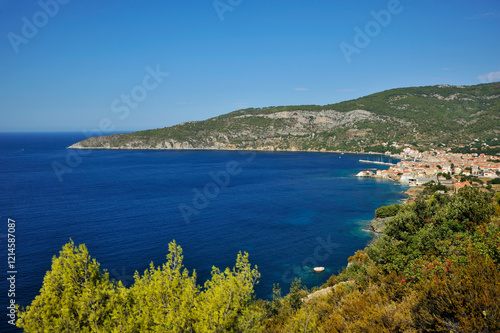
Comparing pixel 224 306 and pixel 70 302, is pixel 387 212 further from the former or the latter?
pixel 70 302

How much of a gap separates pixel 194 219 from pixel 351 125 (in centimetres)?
12282

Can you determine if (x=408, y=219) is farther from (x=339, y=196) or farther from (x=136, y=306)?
(x=339, y=196)

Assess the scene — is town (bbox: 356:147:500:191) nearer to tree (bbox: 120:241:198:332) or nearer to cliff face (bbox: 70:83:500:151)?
cliff face (bbox: 70:83:500:151)

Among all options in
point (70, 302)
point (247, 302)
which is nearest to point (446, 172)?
point (247, 302)

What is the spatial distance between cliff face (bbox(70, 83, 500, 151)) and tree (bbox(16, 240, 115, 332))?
123 m

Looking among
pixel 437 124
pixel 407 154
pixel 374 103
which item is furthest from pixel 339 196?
pixel 374 103

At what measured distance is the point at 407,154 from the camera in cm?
10144

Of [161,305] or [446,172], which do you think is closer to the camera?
[161,305]

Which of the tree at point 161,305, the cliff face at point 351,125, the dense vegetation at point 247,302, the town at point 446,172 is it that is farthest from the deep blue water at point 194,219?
the cliff face at point 351,125

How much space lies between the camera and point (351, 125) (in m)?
147

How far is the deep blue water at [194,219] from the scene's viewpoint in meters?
26.9

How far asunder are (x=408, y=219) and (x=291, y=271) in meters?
12.0

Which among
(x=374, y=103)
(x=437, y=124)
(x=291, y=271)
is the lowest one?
(x=291, y=271)

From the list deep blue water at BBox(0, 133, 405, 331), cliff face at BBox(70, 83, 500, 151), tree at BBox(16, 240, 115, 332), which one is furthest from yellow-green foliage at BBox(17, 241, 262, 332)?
cliff face at BBox(70, 83, 500, 151)
